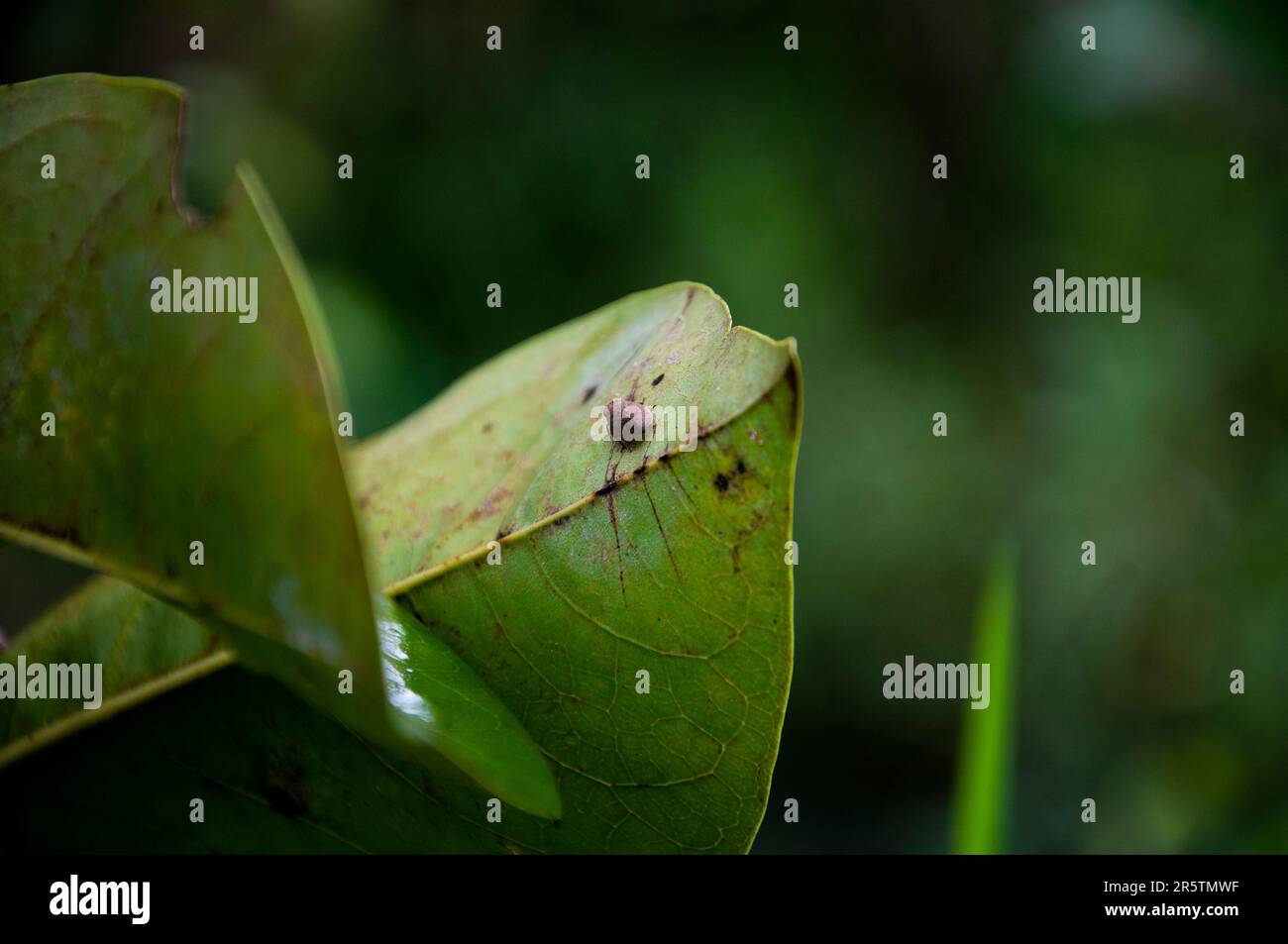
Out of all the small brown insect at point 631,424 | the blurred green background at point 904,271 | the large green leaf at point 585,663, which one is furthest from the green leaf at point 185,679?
the blurred green background at point 904,271

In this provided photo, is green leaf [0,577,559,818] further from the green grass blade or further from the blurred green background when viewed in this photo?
the blurred green background

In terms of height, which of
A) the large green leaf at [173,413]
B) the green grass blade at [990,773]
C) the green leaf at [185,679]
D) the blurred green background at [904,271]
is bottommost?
the green grass blade at [990,773]

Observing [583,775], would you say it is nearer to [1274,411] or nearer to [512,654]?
[512,654]

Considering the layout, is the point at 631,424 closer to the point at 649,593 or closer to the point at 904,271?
the point at 649,593

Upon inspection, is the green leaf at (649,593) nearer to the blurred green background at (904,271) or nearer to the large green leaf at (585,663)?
the large green leaf at (585,663)
